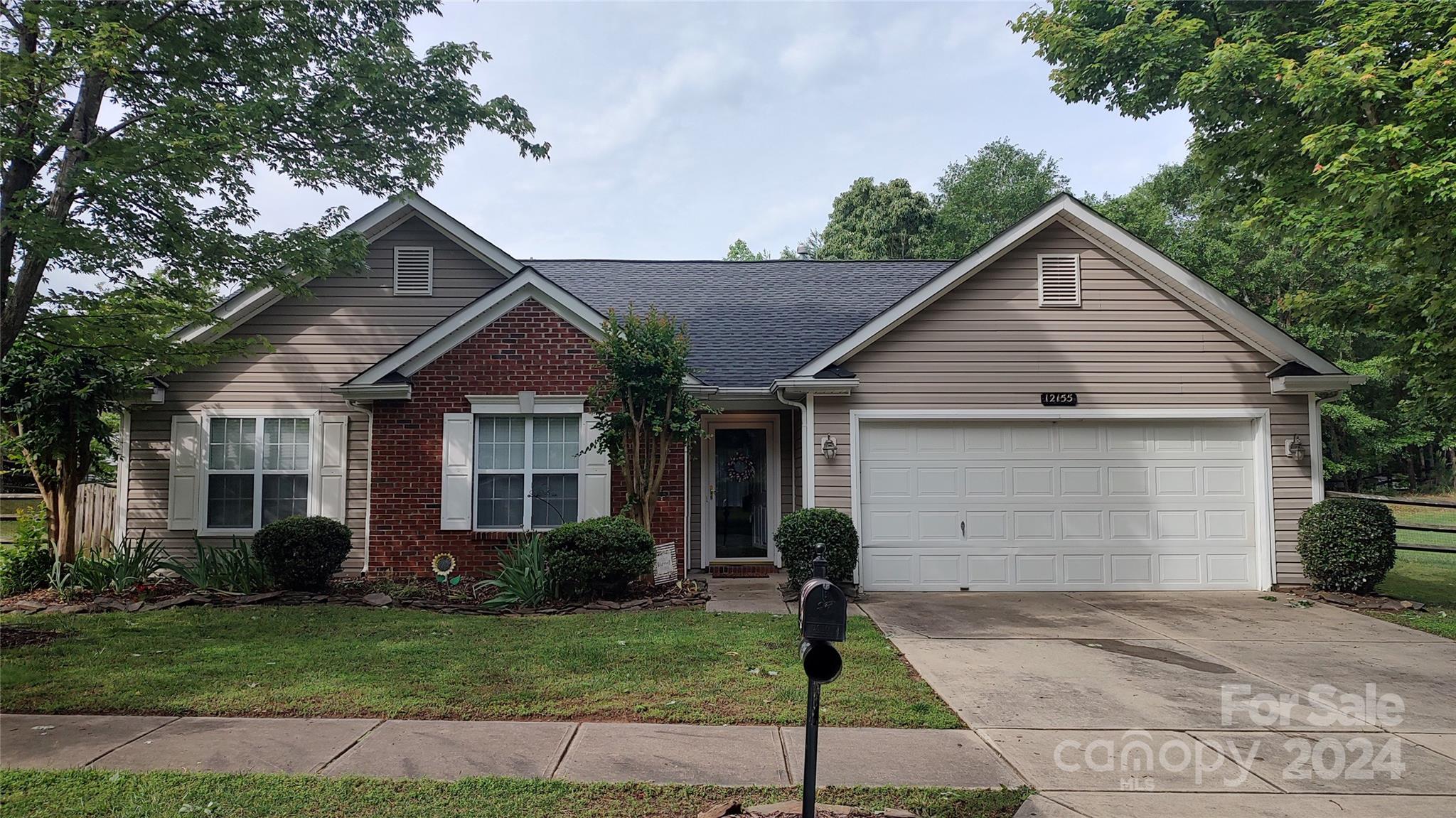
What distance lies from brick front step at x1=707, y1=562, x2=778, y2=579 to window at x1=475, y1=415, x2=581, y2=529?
250 cm

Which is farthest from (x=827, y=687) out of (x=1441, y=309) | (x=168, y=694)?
(x=1441, y=309)

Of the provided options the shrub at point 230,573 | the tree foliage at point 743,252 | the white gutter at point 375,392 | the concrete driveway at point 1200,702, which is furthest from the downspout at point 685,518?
the tree foliage at point 743,252

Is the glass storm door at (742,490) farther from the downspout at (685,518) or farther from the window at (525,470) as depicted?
the window at (525,470)

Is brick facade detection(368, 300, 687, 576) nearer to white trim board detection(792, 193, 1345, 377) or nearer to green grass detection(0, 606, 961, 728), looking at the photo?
green grass detection(0, 606, 961, 728)

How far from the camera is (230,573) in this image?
32.1 ft

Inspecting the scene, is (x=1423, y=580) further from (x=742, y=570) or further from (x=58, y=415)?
(x=58, y=415)

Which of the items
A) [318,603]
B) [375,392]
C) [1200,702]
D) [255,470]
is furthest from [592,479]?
[1200,702]

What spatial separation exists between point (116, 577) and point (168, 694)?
18.1ft

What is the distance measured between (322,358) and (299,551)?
330 cm

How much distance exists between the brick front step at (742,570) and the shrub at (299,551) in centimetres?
524

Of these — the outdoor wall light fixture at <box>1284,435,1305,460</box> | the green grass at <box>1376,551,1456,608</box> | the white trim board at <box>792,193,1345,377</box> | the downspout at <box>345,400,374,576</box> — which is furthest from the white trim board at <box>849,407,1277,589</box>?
the downspout at <box>345,400,374,576</box>

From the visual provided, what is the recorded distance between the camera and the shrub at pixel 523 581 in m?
9.12

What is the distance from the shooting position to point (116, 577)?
31.7 feet

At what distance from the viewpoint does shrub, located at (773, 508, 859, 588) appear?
943 centimetres
